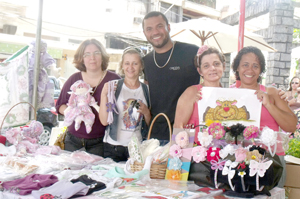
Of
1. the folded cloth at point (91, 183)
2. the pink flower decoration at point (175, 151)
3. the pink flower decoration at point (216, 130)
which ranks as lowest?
the folded cloth at point (91, 183)

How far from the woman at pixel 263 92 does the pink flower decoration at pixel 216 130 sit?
0.29 m

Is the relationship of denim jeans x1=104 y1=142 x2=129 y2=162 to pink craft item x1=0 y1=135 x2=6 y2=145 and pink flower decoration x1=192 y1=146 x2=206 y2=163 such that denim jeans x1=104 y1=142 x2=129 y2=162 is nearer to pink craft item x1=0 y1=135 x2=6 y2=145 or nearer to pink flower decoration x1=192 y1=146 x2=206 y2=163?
pink flower decoration x1=192 y1=146 x2=206 y2=163

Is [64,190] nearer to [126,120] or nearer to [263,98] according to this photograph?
[126,120]

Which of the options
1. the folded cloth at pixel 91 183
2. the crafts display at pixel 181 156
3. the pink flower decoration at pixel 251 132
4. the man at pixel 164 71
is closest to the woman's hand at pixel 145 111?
the man at pixel 164 71

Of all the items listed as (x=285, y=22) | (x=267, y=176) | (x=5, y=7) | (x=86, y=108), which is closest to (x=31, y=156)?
(x=86, y=108)

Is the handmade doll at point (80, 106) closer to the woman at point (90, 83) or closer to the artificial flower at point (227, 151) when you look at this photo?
the woman at point (90, 83)

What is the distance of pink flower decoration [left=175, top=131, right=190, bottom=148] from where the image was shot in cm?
229

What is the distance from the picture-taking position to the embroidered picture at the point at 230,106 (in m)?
2.34

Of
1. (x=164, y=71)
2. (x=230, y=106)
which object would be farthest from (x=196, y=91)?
(x=164, y=71)

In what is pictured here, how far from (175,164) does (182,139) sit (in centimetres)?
18

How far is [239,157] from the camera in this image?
6.56 ft

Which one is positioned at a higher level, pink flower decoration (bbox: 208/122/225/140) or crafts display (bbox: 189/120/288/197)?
pink flower decoration (bbox: 208/122/225/140)

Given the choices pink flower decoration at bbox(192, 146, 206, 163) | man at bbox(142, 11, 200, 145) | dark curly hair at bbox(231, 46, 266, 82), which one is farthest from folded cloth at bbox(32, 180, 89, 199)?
dark curly hair at bbox(231, 46, 266, 82)

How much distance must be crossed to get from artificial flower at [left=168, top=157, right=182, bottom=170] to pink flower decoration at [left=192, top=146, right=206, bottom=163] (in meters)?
0.12
